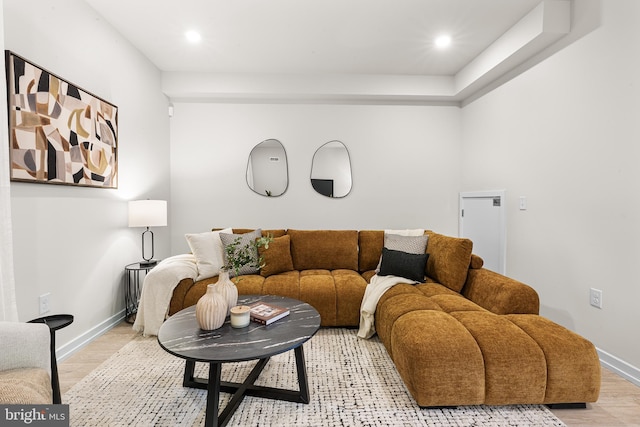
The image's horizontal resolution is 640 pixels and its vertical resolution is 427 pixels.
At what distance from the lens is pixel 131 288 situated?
3096 millimetres

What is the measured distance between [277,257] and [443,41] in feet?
8.76

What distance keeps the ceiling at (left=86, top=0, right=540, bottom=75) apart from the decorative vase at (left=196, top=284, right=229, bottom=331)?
2.24 metres

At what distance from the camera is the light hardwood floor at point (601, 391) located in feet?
5.50

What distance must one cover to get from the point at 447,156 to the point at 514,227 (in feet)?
4.62

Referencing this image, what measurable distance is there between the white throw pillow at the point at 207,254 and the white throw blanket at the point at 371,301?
1.34 meters

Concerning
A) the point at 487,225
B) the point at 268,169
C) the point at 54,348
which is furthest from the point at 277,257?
the point at 487,225

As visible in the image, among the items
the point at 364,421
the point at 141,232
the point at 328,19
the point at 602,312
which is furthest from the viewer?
the point at 141,232

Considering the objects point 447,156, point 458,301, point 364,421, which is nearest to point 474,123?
point 447,156

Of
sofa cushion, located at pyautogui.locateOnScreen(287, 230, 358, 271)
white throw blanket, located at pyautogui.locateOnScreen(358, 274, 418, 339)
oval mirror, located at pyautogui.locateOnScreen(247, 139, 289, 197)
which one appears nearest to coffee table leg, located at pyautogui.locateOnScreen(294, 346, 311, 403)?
white throw blanket, located at pyautogui.locateOnScreen(358, 274, 418, 339)

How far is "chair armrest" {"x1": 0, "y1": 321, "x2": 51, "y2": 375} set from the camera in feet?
4.13

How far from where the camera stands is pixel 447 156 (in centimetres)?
423

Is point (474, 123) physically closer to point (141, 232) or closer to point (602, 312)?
point (602, 312)

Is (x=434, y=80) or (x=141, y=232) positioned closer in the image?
(x=141, y=232)

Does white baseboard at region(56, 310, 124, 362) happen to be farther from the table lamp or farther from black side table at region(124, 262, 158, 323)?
the table lamp
